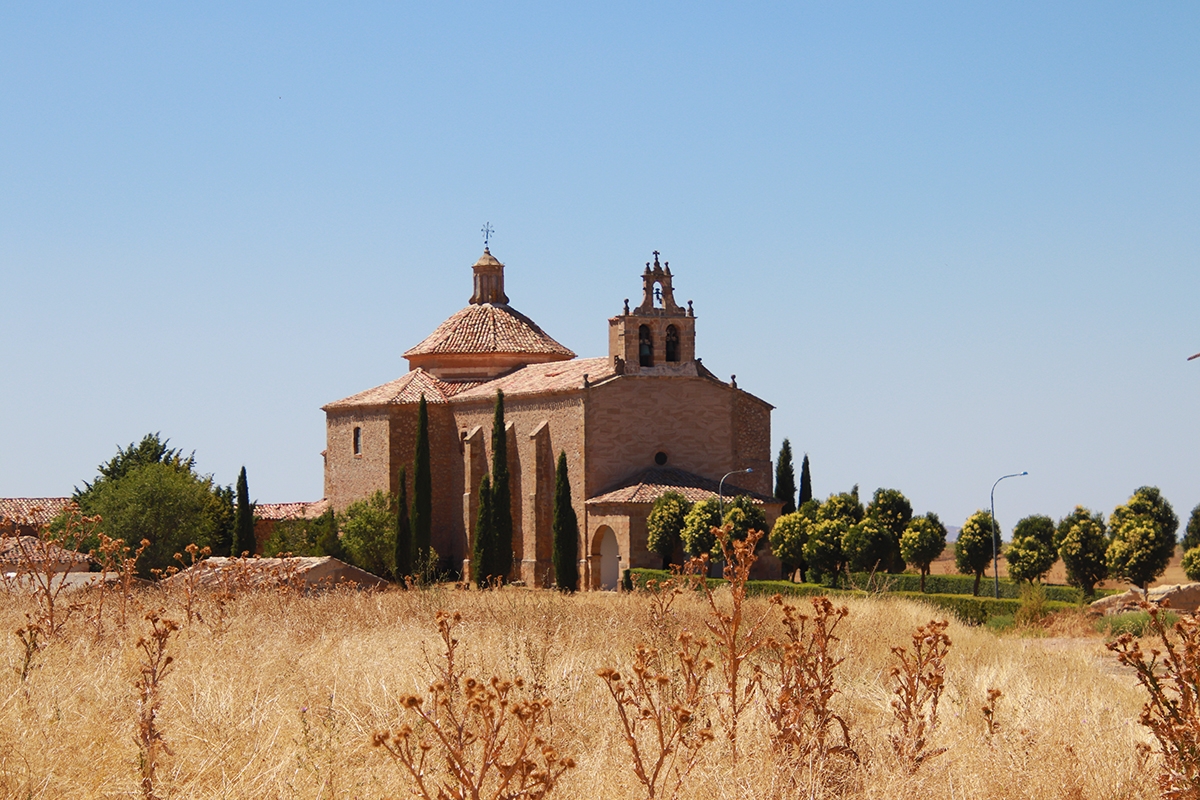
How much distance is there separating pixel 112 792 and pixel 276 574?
11872 millimetres

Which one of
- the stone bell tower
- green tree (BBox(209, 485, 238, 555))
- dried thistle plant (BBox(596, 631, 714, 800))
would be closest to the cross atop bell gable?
the stone bell tower

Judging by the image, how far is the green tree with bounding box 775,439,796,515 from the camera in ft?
147


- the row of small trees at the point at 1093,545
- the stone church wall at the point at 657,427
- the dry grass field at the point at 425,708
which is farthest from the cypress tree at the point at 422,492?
the dry grass field at the point at 425,708

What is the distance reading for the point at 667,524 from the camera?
3841 centimetres

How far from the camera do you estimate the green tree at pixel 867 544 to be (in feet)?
118

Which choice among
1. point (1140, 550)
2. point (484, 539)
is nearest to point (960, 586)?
point (1140, 550)

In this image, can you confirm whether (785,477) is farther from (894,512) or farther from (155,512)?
(155,512)

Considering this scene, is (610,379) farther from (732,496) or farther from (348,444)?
(348,444)

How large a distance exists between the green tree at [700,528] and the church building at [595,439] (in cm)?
229

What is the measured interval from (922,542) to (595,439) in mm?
10711

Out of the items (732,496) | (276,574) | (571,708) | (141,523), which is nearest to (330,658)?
(571,708)

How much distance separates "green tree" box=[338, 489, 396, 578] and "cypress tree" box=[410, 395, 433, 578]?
0.92 m

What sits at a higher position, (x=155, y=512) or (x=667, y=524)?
(x=155, y=512)

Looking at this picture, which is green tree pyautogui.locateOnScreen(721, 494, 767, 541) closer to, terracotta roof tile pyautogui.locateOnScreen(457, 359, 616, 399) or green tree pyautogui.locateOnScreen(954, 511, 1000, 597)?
green tree pyautogui.locateOnScreen(954, 511, 1000, 597)
